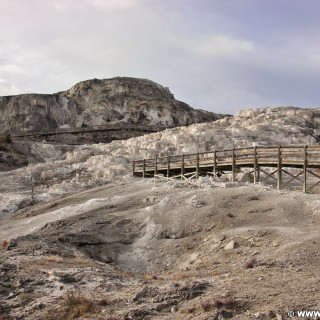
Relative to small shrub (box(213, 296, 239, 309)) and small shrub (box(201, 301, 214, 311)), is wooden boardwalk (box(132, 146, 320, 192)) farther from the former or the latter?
small shrub (box(201, 301, 214, 311))

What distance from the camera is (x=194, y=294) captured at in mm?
10617

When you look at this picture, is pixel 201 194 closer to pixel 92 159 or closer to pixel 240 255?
pixel 240 255

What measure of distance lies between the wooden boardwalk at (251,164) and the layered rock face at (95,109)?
63290 mm

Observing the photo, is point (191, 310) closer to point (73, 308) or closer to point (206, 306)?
point (206, 306)

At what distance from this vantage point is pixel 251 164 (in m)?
26.4

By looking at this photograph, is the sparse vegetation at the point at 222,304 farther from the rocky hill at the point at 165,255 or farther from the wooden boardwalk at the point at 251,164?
the wooden boardwalk at the point at 251,164

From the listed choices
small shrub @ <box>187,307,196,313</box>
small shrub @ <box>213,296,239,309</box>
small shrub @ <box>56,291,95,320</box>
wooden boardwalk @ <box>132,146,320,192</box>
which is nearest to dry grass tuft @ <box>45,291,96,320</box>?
small shrub @ <box>56,291,95,320</box>

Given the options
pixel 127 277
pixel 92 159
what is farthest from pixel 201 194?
pixel 92 159

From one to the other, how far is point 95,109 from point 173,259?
8984 centimetres

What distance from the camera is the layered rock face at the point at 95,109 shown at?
329ft

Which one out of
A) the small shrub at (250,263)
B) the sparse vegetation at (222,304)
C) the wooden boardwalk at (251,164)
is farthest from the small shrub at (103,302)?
the wooden boardwalk at (251,164)

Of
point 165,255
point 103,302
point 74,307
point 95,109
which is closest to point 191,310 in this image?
point 103,302

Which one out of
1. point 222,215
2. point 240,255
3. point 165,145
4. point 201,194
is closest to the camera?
point 240,255

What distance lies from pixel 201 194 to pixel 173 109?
3324 inches
